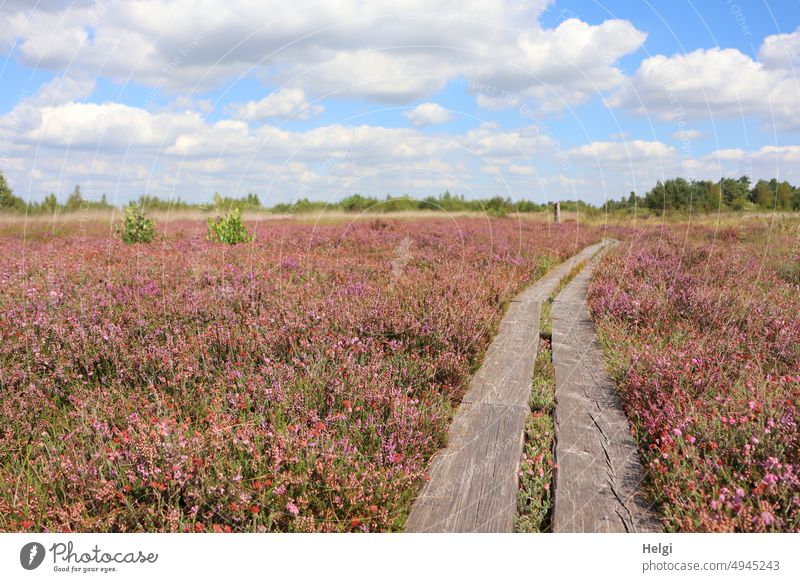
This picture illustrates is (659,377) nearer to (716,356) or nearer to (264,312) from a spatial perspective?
(716,356)

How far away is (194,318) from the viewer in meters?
5.11

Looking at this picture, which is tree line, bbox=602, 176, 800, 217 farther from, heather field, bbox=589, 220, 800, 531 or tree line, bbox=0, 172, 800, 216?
heather field, bbox=589, 220, 800, 531

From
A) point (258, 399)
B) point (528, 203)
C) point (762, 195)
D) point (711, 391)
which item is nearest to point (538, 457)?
point (711, 391)

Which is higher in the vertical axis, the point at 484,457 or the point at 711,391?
the point at 711,391

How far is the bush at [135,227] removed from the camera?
1274 centimetres

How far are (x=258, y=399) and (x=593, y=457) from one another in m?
2.09

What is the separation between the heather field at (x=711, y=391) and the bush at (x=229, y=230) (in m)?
8.58

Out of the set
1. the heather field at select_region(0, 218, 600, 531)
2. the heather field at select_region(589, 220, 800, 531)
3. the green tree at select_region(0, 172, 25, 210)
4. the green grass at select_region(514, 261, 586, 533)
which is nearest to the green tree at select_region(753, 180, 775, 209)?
the heather field at select_region(589, 220, 800, 531)

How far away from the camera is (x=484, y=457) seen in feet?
9.34

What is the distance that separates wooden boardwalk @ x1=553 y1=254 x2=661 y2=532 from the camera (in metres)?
2.39
